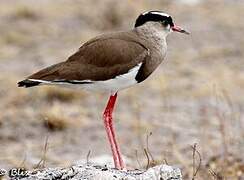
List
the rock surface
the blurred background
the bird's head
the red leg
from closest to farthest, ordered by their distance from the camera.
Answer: the rock surface
the red leg
the bird's head
the blurred background

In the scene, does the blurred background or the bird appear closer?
the bird

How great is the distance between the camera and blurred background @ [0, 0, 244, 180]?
7238 mm

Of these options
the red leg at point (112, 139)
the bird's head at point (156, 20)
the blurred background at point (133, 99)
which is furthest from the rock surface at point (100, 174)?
the bird's head at point (156, 20)

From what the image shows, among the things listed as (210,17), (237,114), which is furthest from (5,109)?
(210,17)

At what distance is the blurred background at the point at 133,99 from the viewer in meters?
7.24

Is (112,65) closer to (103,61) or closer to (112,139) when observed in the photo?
(103,61)

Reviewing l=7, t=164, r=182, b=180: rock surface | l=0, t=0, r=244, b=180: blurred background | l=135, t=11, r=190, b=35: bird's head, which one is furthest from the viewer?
l=0, t=0, r=244, b=180: blurred background

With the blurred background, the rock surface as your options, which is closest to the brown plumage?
the blurred background

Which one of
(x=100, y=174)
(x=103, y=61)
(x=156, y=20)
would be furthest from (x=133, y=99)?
(x=100, y=174)

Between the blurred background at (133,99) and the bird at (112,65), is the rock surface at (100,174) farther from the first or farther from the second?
the blurred background at (133,99)

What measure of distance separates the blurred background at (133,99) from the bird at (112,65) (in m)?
0.43

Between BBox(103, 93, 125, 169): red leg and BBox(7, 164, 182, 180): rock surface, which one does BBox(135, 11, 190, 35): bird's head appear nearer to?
BBox(103, 93, 125, 169): red leg

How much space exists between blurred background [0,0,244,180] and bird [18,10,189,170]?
0.43 m

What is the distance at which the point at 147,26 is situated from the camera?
192 inches
